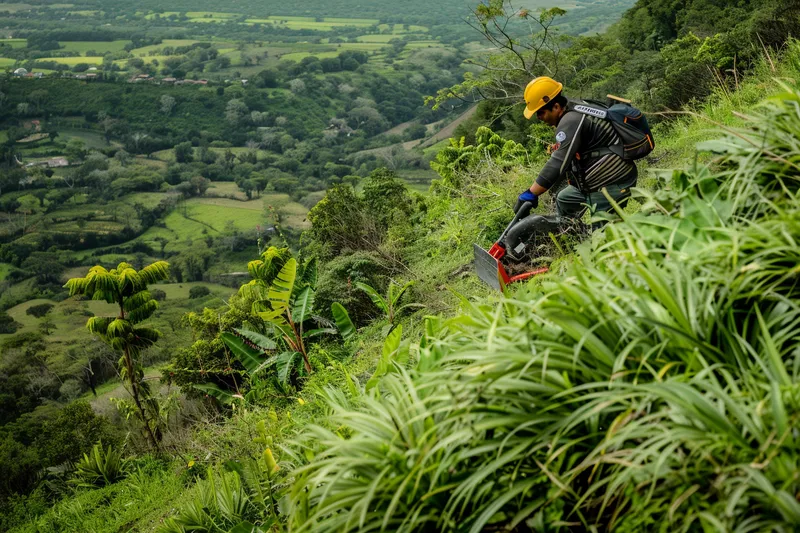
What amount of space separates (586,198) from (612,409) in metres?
4.01

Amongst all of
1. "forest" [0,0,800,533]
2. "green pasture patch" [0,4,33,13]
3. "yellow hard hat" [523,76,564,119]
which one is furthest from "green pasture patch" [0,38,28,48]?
"yellow hard hat" [523,76,564,119]

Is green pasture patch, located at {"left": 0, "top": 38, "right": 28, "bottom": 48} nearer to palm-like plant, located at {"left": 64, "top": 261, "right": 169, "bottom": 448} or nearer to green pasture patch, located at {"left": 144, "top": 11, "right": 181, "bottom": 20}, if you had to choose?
green pasture patch, located at {"left": 144, "top": 11, "right": 181, "bottom": 20}

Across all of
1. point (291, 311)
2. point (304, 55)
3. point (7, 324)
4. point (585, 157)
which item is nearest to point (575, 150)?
point (585, 157)

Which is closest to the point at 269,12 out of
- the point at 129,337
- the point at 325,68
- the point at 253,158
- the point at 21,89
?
the point at 325,68

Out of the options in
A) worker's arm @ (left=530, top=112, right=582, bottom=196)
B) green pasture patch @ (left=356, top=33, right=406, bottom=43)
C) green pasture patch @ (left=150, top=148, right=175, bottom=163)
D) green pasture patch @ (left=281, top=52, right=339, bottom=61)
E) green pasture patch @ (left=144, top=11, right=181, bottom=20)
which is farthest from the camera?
green pasture patch @ (left=144, top=11, right=181, bottom=20)

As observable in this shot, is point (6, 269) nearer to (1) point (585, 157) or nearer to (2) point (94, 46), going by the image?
(1) point (585, 157)

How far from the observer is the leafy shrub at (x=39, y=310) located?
2245 inches

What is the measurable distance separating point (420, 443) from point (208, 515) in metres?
3.69

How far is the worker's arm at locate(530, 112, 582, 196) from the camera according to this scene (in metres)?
5.62

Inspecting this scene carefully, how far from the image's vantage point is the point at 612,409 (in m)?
2.46

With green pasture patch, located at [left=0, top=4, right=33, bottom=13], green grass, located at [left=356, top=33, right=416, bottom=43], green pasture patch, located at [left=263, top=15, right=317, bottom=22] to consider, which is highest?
green pasture patch, located at [left=0, top=4, right=33, bottom=13]

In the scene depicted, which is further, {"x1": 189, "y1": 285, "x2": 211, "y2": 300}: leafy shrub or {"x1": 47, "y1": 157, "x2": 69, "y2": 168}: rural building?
{"x1": 47, "y1": 157, "x2": 69, "y2": 168}: rural building

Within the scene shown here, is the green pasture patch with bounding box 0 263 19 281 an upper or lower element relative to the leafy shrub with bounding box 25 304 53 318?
lower

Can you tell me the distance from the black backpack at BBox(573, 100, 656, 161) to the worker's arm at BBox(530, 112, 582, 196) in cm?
12
